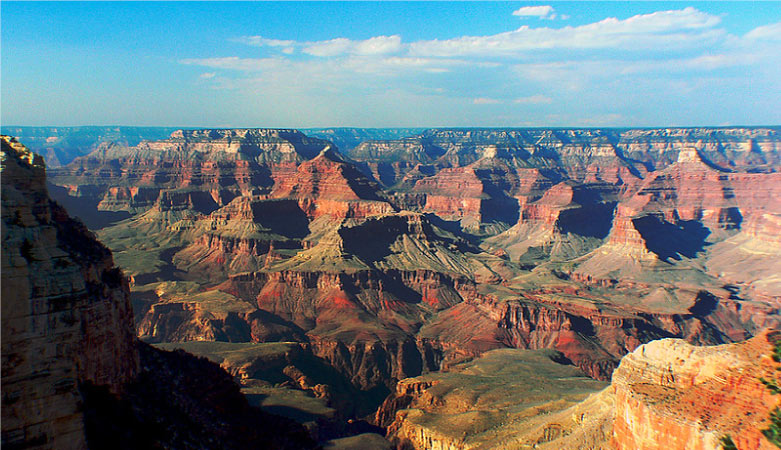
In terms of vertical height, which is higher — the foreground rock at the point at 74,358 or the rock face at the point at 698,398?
the foreground rock at the point at 74,358

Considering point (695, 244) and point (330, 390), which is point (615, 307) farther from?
point (695, 244)

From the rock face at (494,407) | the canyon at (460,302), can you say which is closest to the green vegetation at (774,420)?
the canyon at (460,302)

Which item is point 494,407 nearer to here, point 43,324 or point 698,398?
point 698,398

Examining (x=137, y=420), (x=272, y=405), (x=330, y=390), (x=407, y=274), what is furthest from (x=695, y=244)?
(x=137, y=420)

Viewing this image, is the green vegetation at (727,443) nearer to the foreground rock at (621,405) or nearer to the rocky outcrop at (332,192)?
the foreground rock at (621,405)

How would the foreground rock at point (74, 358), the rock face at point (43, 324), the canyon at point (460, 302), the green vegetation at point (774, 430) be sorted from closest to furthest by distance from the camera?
1. the rock face at point (43, 324)
2. the foreground rock at point (74, 358)
3. the green vegetation at point (774, 430)
4. the canyon at point (460, 302)

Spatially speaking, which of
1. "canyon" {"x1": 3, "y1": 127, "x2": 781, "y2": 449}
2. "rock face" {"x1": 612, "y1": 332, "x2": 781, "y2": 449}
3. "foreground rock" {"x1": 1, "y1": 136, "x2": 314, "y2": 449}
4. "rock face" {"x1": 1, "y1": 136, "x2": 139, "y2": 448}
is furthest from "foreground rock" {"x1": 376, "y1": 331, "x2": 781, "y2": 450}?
"rock face" {"x1": 1, "y1": 136, "x2": 139, "y2": 448}
